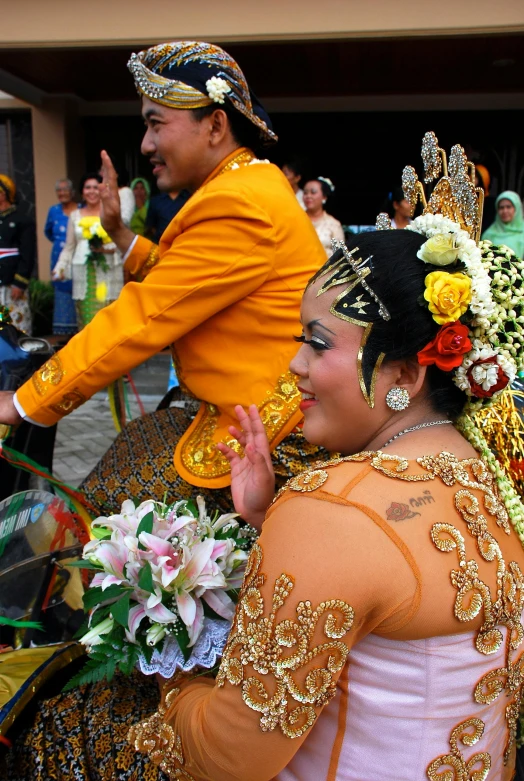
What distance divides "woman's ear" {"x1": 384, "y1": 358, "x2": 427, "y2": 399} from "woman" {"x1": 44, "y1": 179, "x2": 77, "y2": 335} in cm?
720

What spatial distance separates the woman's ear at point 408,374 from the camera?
4.27 ft

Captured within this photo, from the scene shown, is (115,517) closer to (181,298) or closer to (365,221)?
(181,298)

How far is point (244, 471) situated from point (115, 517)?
1.15ft

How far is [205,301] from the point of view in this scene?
6.60ft

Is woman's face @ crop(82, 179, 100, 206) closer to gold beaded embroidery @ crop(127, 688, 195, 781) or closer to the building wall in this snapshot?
the building wall

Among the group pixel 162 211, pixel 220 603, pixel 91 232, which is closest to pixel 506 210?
pixel 162 211

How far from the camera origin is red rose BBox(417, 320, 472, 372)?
48.9 inches

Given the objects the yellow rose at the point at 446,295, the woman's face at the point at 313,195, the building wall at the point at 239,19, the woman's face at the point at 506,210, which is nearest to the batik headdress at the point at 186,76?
the yellow rose at the point at 446,295

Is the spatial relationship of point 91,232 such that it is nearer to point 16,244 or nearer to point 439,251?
point 16,244

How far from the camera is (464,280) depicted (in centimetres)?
125

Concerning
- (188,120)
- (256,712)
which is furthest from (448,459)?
(188,120)

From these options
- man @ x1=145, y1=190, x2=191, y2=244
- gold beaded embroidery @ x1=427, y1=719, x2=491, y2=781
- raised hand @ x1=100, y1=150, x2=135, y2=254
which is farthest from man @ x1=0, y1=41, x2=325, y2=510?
man @ x1=145, y1=190, x2=191, y2=244

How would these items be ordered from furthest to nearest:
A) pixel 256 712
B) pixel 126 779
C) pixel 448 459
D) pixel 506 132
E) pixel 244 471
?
pixel 506 132
pixel 244 471
pixel 126 779
pixel 448 459
pixel 256 712

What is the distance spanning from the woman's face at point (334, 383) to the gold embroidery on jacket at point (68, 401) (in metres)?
0.89
